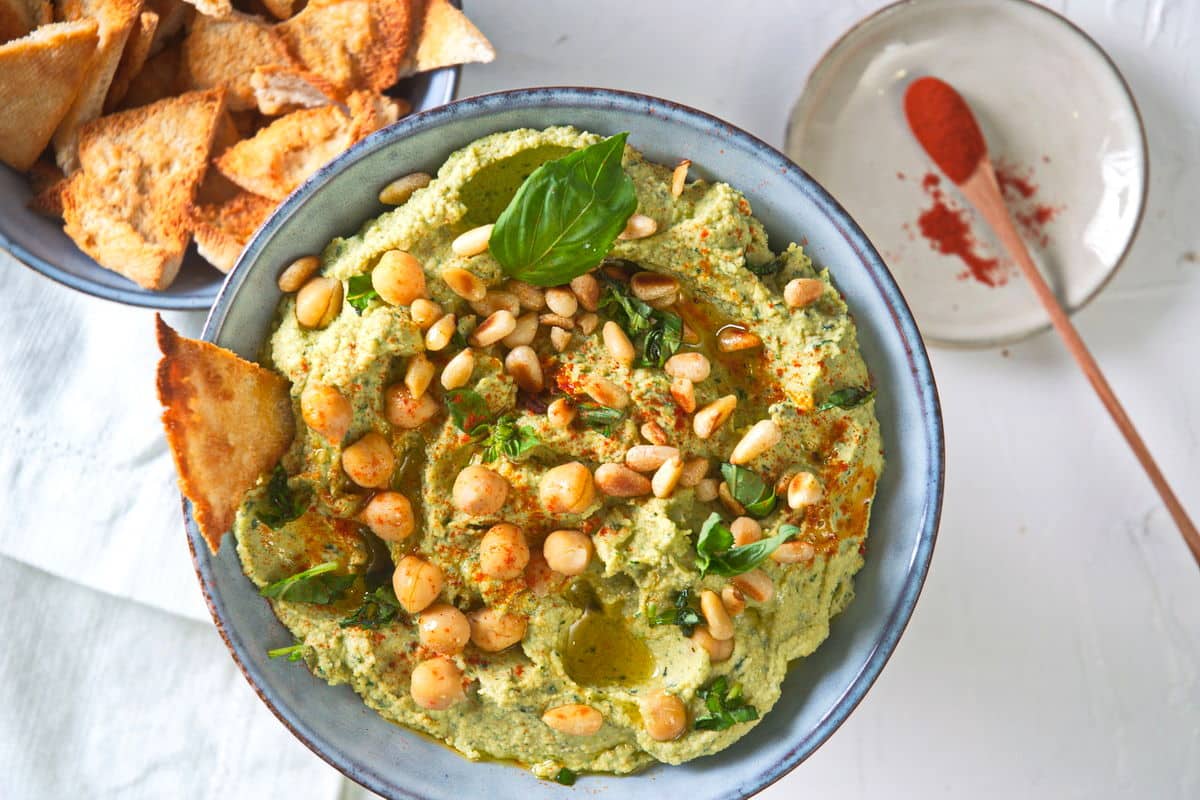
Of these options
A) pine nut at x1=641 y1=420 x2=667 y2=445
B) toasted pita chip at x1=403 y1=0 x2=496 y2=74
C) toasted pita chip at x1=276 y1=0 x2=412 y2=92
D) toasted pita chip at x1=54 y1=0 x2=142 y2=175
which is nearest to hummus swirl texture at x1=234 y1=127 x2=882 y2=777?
pine nut at x1=641 y1=420 x2=667 y2=445

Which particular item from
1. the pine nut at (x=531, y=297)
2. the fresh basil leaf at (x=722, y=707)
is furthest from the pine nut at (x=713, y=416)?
the fresh basil leaf at (x=722, y=707)

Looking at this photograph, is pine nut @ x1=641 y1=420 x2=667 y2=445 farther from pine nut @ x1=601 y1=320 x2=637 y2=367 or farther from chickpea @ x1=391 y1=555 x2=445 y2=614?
chickpea @ x1=391 y1=555 x2=445 y2=614

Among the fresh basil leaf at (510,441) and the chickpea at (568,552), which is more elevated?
the fresh basil leaf at (510,441)

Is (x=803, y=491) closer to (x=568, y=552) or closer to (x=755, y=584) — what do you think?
(x=755, y=584)

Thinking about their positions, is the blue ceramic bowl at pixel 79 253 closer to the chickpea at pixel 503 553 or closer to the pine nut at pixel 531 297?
the pine nut at pixel 531 297

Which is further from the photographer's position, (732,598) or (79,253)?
(79,253)

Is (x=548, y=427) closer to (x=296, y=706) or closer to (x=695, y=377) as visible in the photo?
(x=695, y=377)

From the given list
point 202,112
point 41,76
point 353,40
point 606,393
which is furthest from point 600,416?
point 41,76
